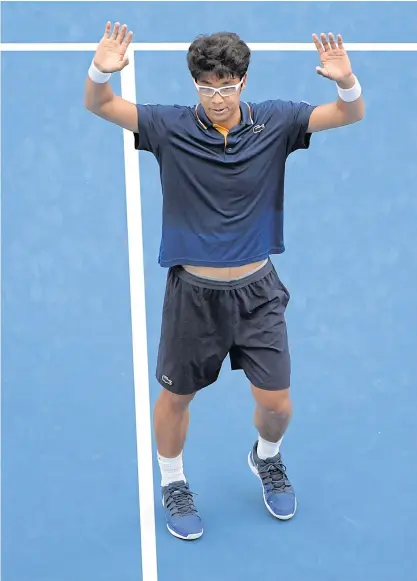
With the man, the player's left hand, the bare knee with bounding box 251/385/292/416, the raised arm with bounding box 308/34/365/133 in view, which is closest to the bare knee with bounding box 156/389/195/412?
the man

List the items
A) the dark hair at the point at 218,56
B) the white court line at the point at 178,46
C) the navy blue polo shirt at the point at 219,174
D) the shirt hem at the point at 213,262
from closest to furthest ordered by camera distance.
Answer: the dark hair at the point at 218,56 < the navy blue polo shirt at the point at 219,174 < the shirt hem at the point at 213,262 < the white court line at the point at 178,46

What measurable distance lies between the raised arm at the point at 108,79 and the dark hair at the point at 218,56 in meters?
0.28

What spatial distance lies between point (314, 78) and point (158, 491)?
118 inches

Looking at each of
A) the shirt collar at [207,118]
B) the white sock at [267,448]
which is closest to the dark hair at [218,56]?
the shirt collar at [207,118]

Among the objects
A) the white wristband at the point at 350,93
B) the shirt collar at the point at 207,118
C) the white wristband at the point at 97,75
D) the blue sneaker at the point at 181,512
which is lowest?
the blue sneaker at the point at 181,512

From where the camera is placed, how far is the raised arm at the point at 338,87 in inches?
187

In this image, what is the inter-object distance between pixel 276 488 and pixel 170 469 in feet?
1.69

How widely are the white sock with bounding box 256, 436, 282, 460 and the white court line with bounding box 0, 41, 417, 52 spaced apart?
300cm

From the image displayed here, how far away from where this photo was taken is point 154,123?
487 cm

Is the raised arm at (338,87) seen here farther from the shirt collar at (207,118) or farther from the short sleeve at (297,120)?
the shirt collar at (207,118)

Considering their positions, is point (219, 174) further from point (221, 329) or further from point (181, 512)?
point (181, 512)

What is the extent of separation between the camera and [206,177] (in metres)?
4.86

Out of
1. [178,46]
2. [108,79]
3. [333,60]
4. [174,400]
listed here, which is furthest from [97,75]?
[178,46]

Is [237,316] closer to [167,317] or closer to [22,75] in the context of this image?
[167,317]
